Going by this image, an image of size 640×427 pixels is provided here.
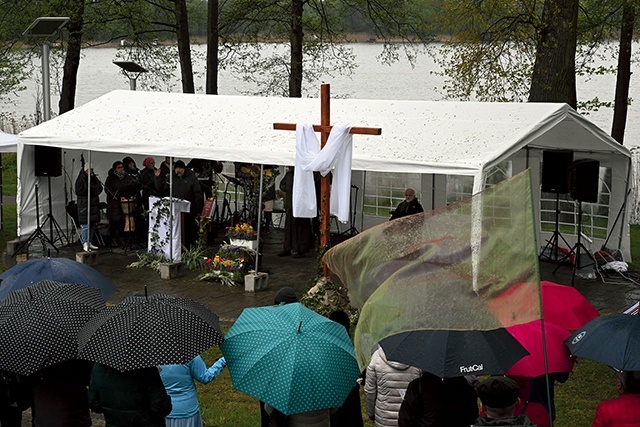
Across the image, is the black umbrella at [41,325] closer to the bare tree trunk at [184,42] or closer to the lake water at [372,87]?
the bare tree trunk at [184,42]

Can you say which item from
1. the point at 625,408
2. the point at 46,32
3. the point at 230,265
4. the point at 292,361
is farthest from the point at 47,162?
the point at 625,408

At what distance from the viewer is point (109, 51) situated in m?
65.6

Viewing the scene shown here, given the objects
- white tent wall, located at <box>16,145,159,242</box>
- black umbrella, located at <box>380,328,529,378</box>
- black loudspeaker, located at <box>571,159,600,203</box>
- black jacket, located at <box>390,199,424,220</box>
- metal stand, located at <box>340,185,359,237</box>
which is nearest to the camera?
black umbrella, located at <box>380,328,529,378</box>

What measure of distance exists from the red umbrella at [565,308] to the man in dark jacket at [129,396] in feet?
7.93

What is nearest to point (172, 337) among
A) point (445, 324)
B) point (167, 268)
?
point (445, 324)

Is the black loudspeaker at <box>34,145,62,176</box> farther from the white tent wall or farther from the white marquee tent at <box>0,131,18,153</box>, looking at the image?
the white marquee tent at <box>0,131,18,153</box>

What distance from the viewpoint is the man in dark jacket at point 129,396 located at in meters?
4.90

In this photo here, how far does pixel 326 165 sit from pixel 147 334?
5638 mm

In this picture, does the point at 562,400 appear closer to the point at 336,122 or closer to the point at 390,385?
the point at 390,385

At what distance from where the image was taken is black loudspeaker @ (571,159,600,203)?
12.1 meters

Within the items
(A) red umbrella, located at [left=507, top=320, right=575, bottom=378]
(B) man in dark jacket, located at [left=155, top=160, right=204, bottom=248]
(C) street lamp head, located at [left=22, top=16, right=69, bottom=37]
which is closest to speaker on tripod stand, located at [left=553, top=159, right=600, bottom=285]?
(B) man in dark jacket, located at [left=155, top=160, right=204, bottom=248]

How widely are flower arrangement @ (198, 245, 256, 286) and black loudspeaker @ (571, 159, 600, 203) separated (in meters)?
4.40

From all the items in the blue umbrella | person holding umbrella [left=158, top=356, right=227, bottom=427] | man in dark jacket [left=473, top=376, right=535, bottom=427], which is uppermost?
the blue umbrella

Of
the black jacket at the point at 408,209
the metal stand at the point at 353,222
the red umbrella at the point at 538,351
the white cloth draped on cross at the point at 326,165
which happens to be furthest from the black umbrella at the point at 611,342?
the metal stand at the point at 353,222
